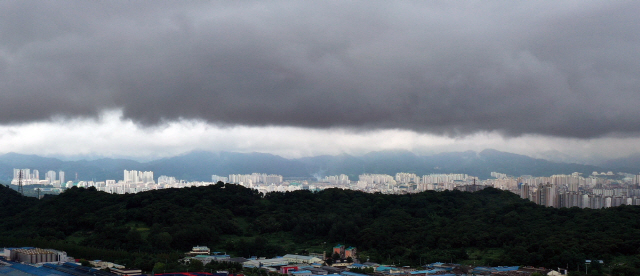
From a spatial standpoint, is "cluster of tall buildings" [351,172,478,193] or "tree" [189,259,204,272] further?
"cluster of tall buildings" [351,172,478,193]

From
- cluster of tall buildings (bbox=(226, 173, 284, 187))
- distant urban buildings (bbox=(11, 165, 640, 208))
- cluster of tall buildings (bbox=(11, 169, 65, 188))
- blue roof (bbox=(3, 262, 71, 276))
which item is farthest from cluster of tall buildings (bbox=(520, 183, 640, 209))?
cluster of tall buildings (bbox=(11, 169, 65, 188))

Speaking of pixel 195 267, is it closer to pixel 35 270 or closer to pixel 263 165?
pixel 35 270

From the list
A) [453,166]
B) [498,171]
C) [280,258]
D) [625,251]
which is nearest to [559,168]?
[498,171]

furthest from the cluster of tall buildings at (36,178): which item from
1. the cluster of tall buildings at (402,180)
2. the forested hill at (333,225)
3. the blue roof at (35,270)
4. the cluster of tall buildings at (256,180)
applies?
the blue roof at (35,270)

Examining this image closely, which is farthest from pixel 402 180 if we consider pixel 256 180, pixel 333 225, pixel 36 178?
pixel 36 178

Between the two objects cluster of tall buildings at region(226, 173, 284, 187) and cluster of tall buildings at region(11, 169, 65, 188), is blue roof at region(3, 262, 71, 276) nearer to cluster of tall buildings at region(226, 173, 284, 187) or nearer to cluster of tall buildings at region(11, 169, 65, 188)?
cluster of tall buildings at region(226, 173, 284, 187)

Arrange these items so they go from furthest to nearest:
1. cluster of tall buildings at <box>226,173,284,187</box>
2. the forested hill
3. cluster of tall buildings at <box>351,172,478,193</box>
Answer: cluster of tall buildings at <box>226,173,284,187</box>
cluster of tall buildings at <box>351,172,478,193</box>
the forested hill
